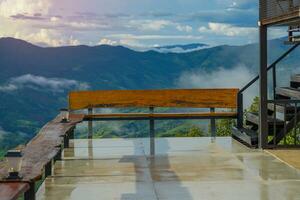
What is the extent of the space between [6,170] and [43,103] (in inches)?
3786

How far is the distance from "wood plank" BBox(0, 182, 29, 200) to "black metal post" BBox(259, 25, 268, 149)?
620 centimetres

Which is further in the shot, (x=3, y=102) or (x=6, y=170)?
(x=3, y=102)

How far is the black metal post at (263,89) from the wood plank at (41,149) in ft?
10.0

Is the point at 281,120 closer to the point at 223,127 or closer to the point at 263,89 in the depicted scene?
the point at 263,89

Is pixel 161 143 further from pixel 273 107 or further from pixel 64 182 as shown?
pixel 64 182

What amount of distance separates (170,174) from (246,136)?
3.09 metres

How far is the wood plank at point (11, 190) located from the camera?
175 inches

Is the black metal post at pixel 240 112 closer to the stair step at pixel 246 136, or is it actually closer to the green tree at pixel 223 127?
the stair step at pixel 246 136

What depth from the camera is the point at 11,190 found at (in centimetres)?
466

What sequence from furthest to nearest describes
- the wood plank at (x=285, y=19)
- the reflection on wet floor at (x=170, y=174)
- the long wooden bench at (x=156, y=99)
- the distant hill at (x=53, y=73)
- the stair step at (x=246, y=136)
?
the distant hill at (x=53, y=73)
the long wooden bench at (x=156, y=99)
the stair step at (x=246, y=136)
the wood plank at (x=285, y=19)
the reflection on wet floor at (x=170, y=174)

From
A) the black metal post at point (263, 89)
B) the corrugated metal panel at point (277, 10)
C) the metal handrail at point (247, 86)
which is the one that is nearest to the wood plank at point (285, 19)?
the corrugated metal panel at point (277, 10)

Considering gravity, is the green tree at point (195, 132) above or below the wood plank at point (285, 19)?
below

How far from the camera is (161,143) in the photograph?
11.3 meters

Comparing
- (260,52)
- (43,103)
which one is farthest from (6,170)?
(43,103)
